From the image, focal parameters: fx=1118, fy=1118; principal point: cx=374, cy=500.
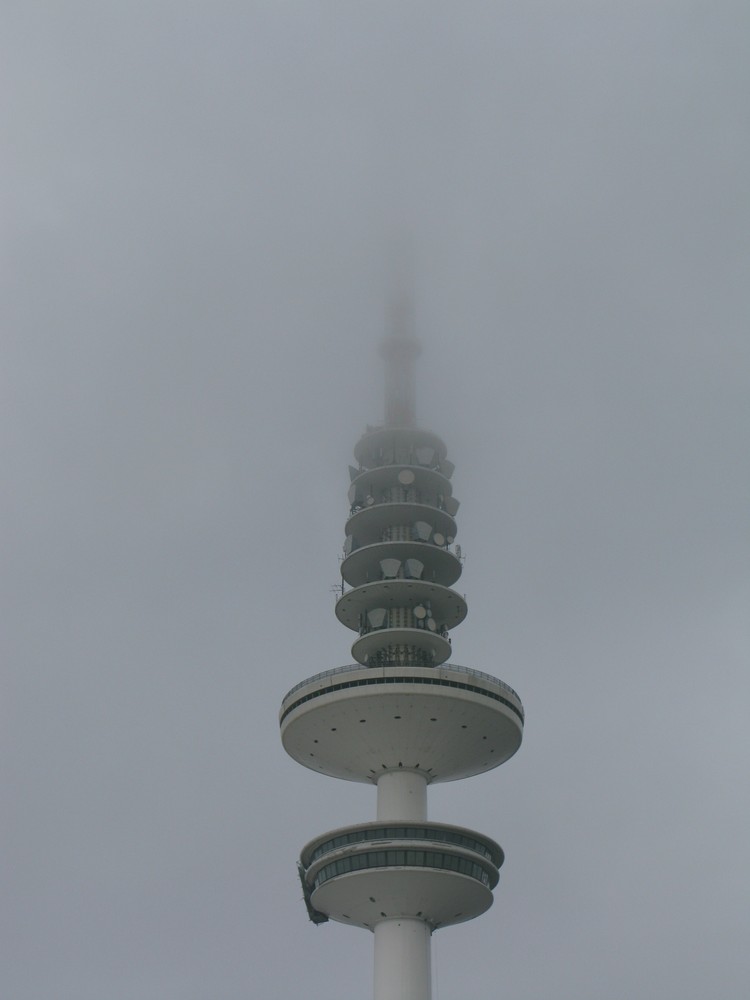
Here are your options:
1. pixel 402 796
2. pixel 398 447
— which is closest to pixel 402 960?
pixel 402 796

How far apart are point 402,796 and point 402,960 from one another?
1193 centimetres

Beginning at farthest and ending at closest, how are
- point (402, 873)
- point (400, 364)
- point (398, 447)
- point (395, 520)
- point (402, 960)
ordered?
point (400, 364)
point (398, 447)
point (395, 520)
point (402, 873)
point (402, 960)

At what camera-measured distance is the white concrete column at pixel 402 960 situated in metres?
77.7

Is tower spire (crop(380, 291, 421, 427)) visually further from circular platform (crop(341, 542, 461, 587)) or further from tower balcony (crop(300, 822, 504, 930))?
tower balcony (crop(300, 822, 504, 930))

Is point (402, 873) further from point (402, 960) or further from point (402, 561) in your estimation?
point (402, 561)

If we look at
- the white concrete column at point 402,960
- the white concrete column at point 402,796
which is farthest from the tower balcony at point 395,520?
the white concrete column at point 402,960

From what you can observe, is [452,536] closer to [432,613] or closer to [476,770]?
[432,613]

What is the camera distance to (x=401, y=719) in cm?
8494

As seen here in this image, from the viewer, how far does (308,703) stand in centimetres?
8631

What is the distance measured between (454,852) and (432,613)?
2136cm

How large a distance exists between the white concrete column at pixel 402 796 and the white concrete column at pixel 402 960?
300 inches

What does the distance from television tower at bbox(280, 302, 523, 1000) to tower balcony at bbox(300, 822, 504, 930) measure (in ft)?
0.33

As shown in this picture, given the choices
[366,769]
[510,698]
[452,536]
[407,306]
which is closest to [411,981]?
[366,769]

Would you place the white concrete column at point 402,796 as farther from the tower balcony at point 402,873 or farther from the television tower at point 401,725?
the tower balcony at point 402,873
